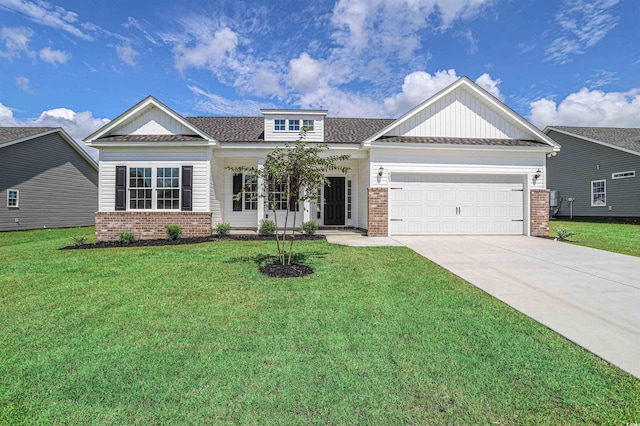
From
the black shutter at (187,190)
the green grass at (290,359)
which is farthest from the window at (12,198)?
the green grass at (290,359)

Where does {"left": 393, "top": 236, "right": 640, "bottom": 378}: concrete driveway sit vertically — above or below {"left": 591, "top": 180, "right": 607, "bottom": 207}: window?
below

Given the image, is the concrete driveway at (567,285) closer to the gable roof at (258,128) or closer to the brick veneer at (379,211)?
the brick veneer at (379,211)

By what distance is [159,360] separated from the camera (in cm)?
271

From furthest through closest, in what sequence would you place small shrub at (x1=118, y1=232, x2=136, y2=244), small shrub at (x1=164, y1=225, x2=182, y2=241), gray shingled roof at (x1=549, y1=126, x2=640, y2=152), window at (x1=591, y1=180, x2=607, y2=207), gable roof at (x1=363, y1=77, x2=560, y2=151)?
window at (x1=591, y1=180, x2=607, y2=207), gray shingled roof at (x1=549, y1=126, x2=640, y2=152), gable roof at (x1=363, y1=77, x2=560, y2=151), small shrub at (x1=164, y1=225, x2=182, y2=241), small shrub at (x1=118, y1=232, x2=136, y2=244)

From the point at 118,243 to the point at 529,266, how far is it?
12.2m

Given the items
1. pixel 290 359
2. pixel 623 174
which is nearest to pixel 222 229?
pixel 290 359

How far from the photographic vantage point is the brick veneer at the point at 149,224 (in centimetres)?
1107

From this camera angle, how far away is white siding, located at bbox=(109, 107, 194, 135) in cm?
1170

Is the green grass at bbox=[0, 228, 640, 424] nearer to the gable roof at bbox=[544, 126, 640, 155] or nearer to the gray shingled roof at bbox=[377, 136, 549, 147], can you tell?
the gray shingled roof at bbox=[377, 136, 549, 147]

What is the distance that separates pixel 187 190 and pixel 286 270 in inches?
286

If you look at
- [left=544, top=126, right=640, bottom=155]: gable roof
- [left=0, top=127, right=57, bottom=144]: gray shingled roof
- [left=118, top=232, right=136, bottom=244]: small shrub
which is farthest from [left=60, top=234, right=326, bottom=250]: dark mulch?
[left=544, top=126, right=640, bottom=155]: gable roof

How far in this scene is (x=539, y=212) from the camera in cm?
1136

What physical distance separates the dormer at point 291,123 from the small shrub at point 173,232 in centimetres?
516

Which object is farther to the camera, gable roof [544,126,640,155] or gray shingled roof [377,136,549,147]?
gable roof [544,126,640,155]
